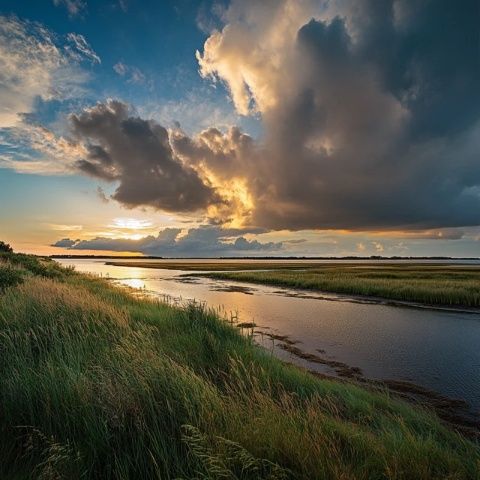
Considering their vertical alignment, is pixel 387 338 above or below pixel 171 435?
below

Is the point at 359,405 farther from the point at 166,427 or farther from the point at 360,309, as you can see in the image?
the point at 360,309

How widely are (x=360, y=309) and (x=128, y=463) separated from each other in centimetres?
2699

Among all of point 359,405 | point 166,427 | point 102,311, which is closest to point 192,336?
point 102,311

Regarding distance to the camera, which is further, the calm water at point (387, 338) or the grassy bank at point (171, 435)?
the calm water at point (387, 338)

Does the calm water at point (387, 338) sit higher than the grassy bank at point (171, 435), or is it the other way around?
the grassy bank at point (171, 435)

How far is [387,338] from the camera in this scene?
18.0 m

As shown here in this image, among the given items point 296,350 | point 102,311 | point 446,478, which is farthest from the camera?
point 296,350

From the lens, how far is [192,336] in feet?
31.8

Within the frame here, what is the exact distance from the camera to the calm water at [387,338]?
12372mm

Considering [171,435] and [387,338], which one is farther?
[387,338]

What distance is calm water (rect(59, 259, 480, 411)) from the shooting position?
40.6 feet

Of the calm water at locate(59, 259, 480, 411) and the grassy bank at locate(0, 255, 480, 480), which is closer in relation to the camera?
the grassy bank at locate(0, 255, 480, 480)

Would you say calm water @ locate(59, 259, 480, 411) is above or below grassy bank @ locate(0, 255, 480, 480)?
below

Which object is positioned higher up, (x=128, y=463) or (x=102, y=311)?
(x=102, y=311)
